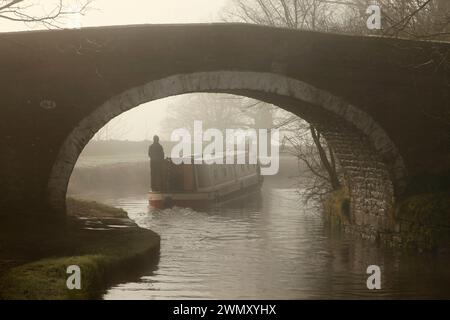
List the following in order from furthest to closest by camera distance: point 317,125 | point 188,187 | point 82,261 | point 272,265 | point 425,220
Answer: point 188,187 < point 317,125 < point 425,220 < point 272,265 < point 82,261

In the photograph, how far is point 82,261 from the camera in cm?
854

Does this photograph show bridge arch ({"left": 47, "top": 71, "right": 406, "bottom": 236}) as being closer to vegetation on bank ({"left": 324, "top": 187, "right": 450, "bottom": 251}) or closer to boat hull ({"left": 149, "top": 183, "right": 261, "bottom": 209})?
vegetation on bank ({"left": 324, "top": 187, "right": 450, "bottom": 251})

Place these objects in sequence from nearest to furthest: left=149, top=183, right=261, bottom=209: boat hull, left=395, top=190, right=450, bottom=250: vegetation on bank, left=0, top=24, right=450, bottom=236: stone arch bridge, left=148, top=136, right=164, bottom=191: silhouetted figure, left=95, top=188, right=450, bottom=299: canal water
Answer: left=95, top=188, right=450, bottom=299: canal water < left=0, top=24, right=450, bottom=236: stone arch bridge < left=395, top=190, right=450, bottom=250: vegetation on bank < left=148, top=136, right=164, bottom=191: silhouetted figure < left=149, top=183, right=261, bottom=209: boat hull

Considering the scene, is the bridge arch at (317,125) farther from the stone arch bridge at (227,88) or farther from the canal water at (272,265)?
the canal water at (272,265)

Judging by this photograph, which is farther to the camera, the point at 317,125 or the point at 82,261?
the point at 317,125

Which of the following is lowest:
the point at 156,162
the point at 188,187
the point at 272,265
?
the point at 272,265

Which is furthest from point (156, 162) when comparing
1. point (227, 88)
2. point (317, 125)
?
point (227, 88)

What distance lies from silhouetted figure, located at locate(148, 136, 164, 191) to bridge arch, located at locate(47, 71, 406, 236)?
19.1ft

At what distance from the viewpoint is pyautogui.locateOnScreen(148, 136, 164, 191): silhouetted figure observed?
18.5 m

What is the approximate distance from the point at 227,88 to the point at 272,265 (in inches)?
99.2

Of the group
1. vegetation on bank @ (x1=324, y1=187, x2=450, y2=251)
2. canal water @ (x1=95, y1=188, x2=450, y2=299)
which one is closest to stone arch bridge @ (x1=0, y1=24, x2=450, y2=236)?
vegetation on bank @ (x1=324, y1=187, x2=450, y2=251)

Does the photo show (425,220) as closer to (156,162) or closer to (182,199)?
(182,199)
